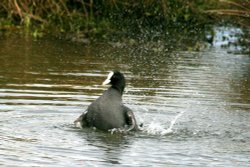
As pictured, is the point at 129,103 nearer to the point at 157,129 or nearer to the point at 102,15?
the point at 157,129

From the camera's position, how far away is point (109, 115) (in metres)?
11.4

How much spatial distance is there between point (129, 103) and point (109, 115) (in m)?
2.46

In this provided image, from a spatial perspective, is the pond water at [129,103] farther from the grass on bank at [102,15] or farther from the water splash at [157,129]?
the grass on bank at [102,15]

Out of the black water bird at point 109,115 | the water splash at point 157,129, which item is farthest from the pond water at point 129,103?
the black water bird at point 109,115

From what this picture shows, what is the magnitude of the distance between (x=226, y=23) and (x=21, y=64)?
32.0 feet

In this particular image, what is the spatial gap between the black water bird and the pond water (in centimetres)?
15

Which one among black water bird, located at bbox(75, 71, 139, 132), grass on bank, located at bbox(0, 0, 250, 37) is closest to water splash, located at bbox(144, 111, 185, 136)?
black water bird, located at bbox(75, 71, 139, 132)

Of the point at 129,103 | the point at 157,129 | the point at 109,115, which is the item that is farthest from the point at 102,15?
the point at 109,115

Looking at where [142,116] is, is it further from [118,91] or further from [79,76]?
[79,76]

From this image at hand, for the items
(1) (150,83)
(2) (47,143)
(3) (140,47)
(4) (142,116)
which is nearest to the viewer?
(2) (47,143)

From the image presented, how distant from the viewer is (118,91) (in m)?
11.6

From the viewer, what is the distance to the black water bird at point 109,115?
1138 centimetres

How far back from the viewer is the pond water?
9930 mm

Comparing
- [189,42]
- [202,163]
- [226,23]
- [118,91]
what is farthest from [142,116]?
[226,23]
